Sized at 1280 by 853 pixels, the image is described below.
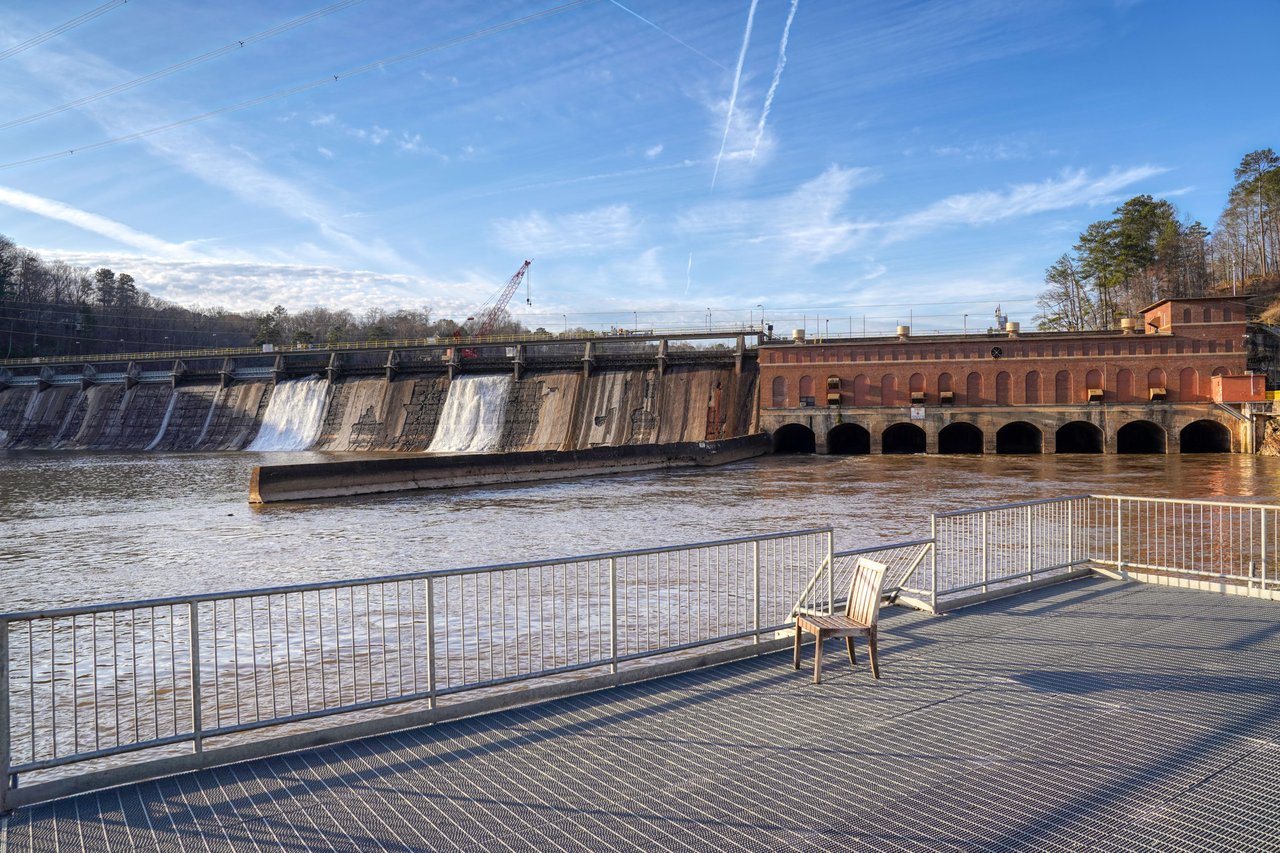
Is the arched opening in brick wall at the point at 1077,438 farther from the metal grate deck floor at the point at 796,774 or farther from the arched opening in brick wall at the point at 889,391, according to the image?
the metal grate deck floor at the point at 796,774

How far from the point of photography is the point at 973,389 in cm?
5372

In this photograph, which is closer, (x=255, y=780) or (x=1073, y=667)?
(x=255, y=780)

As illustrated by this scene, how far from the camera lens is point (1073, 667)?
7699 mm

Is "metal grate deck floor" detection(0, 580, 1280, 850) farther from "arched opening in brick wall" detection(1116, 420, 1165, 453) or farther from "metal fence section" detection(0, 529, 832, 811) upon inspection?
"arched opening in brick wall" detection(1116, 420, 1165, 453)

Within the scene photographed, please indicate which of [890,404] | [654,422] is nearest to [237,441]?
[654,422]

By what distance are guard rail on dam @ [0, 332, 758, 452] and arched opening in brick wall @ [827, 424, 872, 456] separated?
537cm

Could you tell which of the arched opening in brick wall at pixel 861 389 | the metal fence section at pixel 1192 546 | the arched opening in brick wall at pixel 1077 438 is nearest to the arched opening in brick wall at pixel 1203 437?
the arched opening in brick wall at pixel 1077 438

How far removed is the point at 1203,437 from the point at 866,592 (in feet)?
182

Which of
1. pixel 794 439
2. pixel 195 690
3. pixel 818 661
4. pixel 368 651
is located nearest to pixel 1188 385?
pixel 794 439

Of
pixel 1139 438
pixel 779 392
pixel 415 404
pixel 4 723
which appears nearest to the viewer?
pixel 4 723

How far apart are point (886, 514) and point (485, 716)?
21110mm

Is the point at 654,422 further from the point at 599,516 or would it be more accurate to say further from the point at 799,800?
the point at 799,800

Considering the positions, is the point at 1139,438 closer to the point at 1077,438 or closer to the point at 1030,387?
the point at 1077,438

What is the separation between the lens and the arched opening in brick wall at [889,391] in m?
54.8
